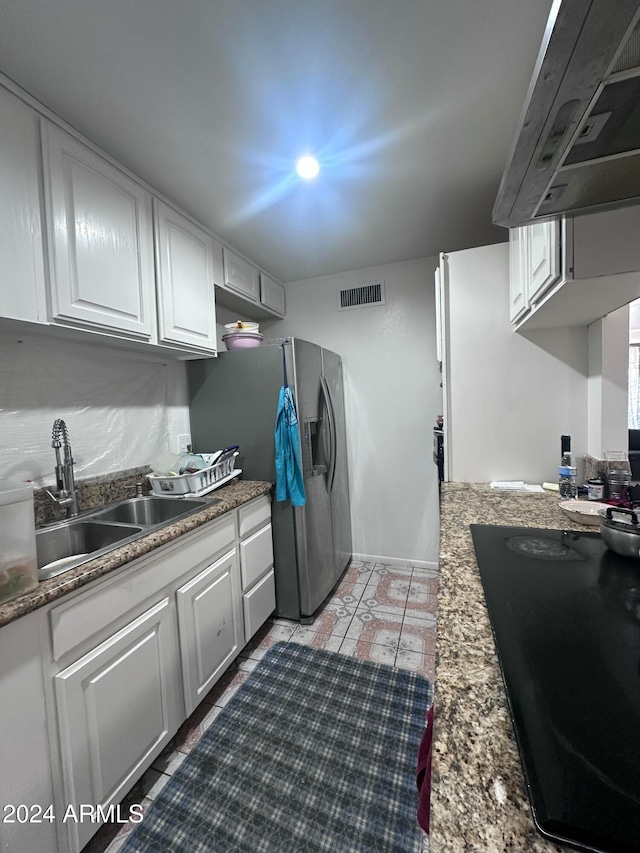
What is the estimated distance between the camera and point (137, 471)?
183 centimetres

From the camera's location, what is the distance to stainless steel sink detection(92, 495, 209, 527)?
64.4 inches

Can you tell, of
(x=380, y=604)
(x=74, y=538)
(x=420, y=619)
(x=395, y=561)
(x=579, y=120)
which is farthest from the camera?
(x=395, y=561)

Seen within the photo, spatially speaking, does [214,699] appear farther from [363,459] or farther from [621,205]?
[621,205]

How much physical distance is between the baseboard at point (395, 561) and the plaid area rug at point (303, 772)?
1.08 m

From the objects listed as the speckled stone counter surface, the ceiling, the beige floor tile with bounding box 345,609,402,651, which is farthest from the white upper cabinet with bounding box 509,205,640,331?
the beige floor tile with bounding box 345,609,402,651

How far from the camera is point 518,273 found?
4.74 feet

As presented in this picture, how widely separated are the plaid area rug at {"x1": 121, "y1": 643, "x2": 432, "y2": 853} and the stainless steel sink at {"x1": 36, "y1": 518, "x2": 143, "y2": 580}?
0.88 meters

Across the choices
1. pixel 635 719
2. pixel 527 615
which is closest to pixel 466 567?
pixel 527 615

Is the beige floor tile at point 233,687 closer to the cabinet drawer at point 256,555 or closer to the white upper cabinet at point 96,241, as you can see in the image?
the cabinet drawer at point 256,555

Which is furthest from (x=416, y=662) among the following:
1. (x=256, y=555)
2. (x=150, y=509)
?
(x=150, y=509)

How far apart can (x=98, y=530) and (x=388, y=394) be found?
2028mm

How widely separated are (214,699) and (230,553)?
64cm

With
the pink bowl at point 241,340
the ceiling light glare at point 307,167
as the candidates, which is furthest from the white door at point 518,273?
the pink bowl at point 241,340

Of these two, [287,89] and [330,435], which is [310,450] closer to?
[330,435]
